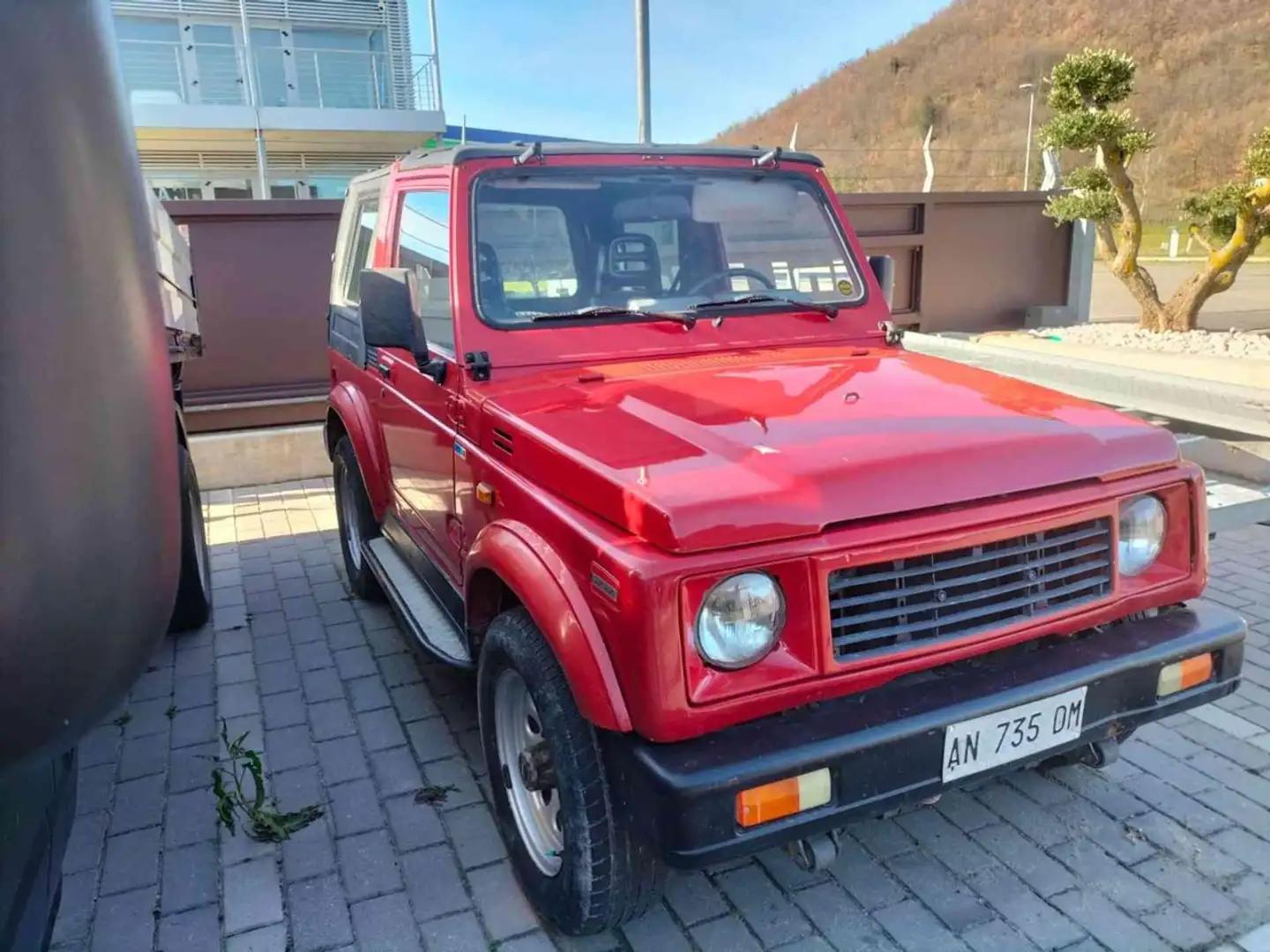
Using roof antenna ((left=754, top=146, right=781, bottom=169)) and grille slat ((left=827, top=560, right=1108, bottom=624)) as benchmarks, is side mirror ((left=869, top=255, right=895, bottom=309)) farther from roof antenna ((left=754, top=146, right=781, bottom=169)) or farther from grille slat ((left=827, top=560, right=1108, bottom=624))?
grille slat ((left=827, top=560, right=1108, bottom=624))

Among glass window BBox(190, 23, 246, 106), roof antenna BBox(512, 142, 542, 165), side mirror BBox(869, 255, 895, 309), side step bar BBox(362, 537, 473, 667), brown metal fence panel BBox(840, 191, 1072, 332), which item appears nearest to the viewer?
side step bar BBox(362, 537, 473, 667)

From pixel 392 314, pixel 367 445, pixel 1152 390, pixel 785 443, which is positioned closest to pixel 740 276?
pixel 392 314

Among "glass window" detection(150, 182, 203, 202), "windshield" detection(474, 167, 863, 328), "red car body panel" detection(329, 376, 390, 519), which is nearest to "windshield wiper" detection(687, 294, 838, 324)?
"windshield" detection(474, 167, 863, 328)

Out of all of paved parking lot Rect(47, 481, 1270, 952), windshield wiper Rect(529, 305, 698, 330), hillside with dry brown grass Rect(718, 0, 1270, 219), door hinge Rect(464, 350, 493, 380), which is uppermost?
hillside with dry brown grass Rect(718, 0, 1270, 219)

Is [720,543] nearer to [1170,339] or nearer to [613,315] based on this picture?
[613,315]

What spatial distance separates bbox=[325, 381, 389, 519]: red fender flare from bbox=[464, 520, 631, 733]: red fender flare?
1885 millimetres

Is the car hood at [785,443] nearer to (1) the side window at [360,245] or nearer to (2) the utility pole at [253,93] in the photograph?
(1) the side window at [360,245]

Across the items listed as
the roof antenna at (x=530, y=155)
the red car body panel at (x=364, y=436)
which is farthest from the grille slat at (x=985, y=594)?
the red car body panel at (x=364, y=436)

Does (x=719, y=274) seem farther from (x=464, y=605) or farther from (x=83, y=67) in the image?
(x=83, y=67)

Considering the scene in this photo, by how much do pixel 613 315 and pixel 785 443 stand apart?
117cm

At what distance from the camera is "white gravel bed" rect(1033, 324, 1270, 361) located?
369 inches

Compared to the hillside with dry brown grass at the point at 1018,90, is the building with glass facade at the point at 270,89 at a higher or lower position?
lower

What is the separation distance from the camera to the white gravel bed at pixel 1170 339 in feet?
30.8

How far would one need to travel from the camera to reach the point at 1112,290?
1905 centimetres
